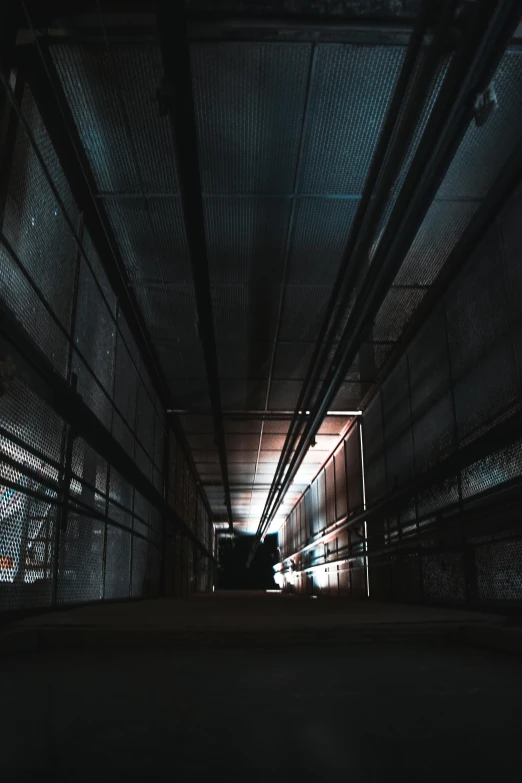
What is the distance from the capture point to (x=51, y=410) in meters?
4.49

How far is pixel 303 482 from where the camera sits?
17422mm

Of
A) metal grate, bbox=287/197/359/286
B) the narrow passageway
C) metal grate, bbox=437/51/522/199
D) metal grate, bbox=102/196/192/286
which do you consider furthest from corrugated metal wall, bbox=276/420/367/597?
metal grate, bbox=437/51/522/199

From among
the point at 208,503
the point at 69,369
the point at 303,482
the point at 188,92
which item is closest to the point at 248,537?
the point at 208,503

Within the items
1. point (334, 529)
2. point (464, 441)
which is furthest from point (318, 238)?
point (334, 529)

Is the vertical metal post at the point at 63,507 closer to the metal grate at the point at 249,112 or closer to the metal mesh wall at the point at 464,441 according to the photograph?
the metal grate at the point at 249,112

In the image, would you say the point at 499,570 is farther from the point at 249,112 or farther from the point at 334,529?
the point at 334,529

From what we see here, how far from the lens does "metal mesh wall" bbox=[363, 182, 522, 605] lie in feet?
16.0

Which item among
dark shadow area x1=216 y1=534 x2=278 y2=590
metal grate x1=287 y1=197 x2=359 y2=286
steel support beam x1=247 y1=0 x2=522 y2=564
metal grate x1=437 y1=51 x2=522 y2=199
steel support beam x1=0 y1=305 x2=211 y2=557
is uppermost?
metal grate x1=437 y1=51 x2=522 y2=199

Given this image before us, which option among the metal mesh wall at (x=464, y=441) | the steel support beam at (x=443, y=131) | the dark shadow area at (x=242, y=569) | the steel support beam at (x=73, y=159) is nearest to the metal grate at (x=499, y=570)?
the metal mesh wall at (x=464, y=441)

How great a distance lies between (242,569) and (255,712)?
32.1 meters

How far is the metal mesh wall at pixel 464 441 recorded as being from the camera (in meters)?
4.86

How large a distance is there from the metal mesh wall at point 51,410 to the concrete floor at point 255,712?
80 cm

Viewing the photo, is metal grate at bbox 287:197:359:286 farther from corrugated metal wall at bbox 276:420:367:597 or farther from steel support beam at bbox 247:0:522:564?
corrugated metal wall at bbox 276:420:367:597

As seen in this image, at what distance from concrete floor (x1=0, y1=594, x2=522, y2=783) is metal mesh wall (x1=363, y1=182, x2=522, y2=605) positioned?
1710 millimetres
